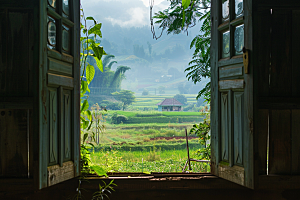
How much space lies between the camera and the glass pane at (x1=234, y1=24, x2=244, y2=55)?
5.44 ft

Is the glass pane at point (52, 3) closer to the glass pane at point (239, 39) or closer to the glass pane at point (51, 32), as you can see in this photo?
the glass pane at point (51, 32)

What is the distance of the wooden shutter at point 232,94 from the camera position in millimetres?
1567

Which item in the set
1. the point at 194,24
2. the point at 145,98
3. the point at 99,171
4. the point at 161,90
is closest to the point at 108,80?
the point at 145,98

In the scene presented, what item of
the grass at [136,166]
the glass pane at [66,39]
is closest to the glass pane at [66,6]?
the glass pane at [66,39]

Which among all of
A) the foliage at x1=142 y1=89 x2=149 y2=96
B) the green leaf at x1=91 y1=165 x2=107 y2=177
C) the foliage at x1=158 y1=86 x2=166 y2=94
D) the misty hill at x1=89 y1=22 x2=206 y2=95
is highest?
the misty hill at x1=89 y1=22 x2=206 y2=95

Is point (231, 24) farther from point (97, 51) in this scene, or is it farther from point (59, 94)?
point (59, 94)

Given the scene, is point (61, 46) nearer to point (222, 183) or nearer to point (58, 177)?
point (58, 177)

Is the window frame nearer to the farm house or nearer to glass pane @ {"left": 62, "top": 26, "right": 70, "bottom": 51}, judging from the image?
the farm house

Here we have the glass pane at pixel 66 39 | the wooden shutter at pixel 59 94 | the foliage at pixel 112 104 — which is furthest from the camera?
the foliage at pixel 112 104

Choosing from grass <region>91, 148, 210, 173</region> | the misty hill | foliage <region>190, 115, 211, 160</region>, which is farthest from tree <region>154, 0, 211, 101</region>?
the misty hill

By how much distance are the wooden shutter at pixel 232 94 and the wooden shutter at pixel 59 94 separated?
112 cm
